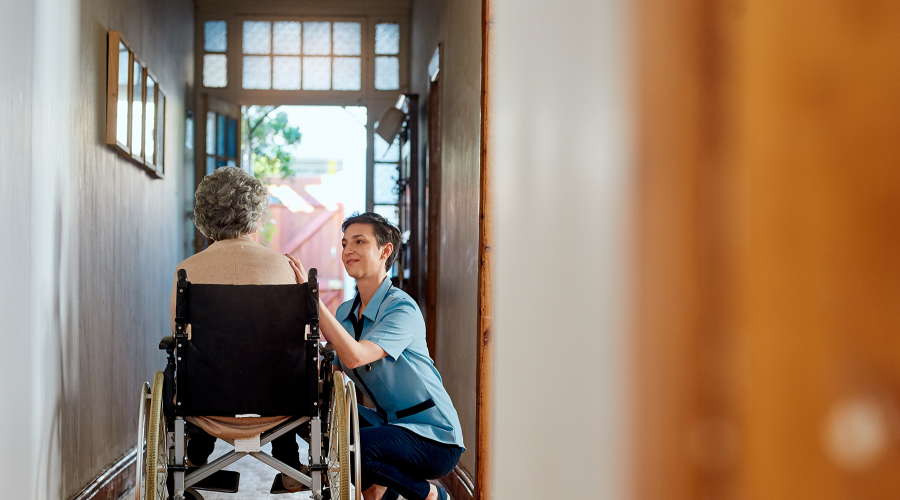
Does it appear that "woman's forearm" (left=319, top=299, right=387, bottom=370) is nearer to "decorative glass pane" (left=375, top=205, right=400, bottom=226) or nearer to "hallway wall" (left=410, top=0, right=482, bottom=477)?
"hallway wall" (left=410, top=0, right=482, bottom=477)

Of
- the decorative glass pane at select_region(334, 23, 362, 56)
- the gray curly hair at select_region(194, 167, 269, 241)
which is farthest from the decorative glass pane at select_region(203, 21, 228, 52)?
the gray curly hair at select_region(194, 167, 269, 241)

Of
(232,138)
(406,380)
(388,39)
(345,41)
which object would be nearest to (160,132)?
(232,138)

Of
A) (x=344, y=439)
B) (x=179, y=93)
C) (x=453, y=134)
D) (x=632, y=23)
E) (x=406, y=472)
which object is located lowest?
(x=406, y=472)

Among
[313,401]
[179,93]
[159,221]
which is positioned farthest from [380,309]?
[179,93]

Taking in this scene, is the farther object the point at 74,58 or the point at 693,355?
the point at 74,58

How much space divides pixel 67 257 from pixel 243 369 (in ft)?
3.07

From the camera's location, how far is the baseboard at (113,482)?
278 centimetres

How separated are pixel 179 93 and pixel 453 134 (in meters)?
2.54

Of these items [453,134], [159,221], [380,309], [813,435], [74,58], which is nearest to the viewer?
[813,435]

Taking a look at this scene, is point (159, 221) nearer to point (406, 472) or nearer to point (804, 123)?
point (406, 472)

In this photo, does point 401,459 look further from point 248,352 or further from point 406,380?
point 248,352

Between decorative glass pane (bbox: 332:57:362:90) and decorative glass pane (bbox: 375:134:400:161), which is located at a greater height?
decorative glass pane (bbox: 332:57:362:90)

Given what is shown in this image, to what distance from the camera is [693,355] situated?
14cm

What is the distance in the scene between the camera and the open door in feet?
18.3
